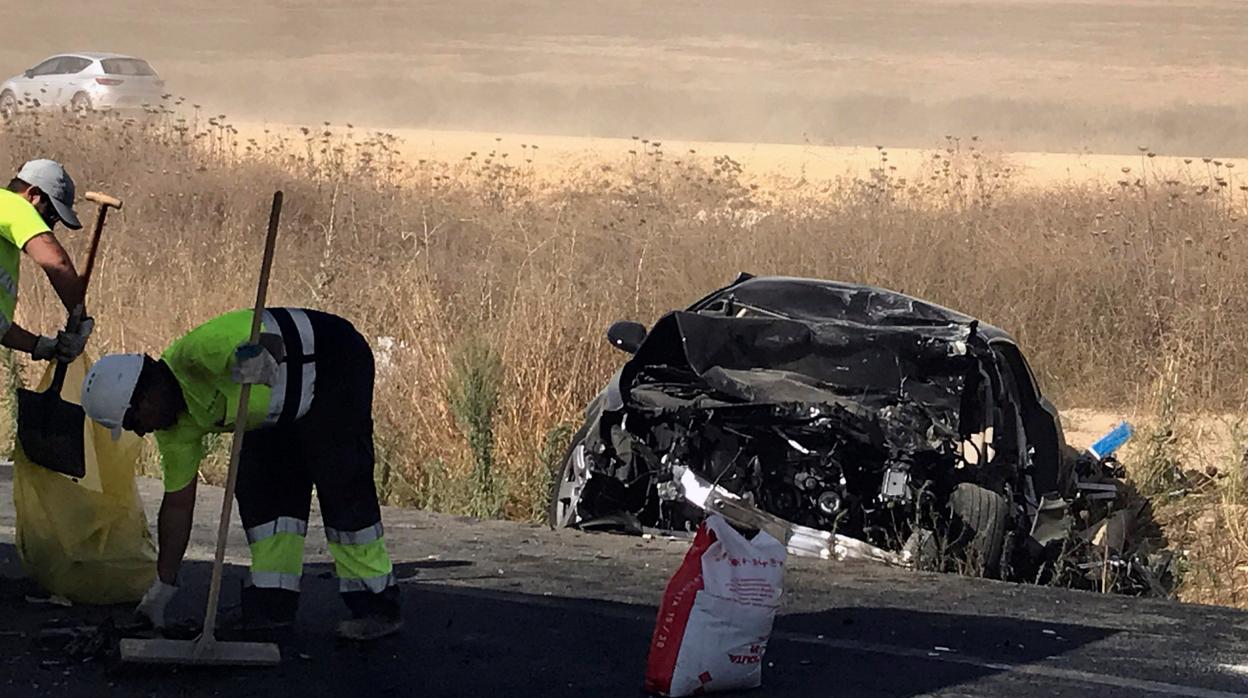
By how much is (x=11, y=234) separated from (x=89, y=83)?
2728 centimetres

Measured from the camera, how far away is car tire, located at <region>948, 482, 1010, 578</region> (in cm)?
827

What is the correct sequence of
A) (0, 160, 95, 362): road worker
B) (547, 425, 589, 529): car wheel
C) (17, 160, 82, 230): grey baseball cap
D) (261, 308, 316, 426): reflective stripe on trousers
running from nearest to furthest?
(261, 308, 316, 426): reflective stripe on trousers → (0, 160, 95, 362): road worker → (17, 160, 82, 230): grey baseball cap → (547, 425, 589, 529): car wheel

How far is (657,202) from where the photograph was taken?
20406 millimetres

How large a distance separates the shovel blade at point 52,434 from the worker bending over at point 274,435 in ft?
2.51

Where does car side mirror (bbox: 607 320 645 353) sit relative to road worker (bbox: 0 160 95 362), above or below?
below

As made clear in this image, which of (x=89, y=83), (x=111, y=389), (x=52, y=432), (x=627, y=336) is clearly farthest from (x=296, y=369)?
(x=89, y=83)

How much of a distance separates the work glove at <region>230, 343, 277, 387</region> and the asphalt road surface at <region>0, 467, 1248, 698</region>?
42.3 inches

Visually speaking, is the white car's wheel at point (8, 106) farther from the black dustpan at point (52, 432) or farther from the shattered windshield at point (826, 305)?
the black dustpan at point (52, 432)

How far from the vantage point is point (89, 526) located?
6.79 m

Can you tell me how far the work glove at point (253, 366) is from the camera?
5.64 metres

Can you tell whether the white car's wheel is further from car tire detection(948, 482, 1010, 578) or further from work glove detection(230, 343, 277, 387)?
work glove detection(230, 343, 277, 387)

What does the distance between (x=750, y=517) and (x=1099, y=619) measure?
7.43 feet

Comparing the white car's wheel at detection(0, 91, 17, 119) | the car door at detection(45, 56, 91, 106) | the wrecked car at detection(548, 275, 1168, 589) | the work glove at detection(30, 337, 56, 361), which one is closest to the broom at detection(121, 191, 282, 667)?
the work glove at detection(30, 337, 56, 361)

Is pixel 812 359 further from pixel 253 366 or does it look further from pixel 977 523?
pixel 253 366
